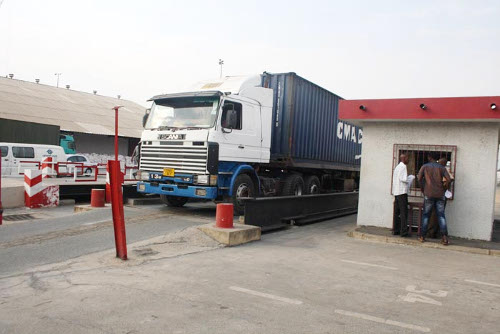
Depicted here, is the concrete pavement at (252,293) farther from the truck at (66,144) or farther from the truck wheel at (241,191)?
the truck at (66,144)

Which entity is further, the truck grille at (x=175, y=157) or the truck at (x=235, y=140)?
the truck at (x=235, y=140)

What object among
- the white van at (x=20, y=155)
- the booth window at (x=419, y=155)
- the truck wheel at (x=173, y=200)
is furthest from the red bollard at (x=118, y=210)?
the white van at (x=20, y=155)

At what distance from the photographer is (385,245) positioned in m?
9.22

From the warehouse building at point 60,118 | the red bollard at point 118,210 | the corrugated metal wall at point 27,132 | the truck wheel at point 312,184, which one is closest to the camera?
the red bollard at point 118,210

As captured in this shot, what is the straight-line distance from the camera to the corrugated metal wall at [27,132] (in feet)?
83.9

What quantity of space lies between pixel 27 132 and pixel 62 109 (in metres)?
11.1

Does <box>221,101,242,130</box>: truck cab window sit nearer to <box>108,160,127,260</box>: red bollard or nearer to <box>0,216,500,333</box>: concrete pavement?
<box>0,216,500,333</box>: concrete pavement

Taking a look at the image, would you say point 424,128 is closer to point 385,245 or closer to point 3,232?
point 385,245

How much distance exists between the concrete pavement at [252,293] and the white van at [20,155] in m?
14.2

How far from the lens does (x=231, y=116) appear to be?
1046cm

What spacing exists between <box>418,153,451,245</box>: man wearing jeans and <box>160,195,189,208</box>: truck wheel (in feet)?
21.4

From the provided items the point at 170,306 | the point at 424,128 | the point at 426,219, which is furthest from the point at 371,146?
the point at 170,306

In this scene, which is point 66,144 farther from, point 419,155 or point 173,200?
point 419,155

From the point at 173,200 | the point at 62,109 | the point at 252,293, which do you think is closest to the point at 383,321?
the point at 252,293
